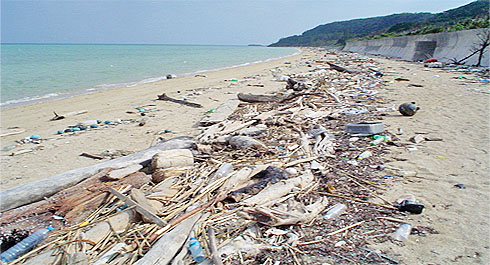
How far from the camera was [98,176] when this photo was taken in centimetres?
352

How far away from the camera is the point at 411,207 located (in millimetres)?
2766

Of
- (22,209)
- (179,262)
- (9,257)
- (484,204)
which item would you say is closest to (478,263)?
(484,204)

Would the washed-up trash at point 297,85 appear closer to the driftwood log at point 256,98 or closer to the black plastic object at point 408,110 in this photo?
the driftwood log at point 256,98

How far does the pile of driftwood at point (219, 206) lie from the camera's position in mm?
2350

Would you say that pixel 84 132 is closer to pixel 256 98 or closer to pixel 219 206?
pixel 256 98

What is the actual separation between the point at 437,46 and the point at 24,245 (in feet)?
74.5

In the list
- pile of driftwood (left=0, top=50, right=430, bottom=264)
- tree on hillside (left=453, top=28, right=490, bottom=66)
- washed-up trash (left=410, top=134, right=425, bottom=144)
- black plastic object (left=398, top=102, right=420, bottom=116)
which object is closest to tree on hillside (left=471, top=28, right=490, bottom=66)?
tree on hillside (left=453, top=28, right=490, bottom=66)

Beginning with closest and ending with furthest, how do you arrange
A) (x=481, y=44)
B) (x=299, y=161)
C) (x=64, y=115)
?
(x=299, y=161), (x=64, y=115), (x=481, y=44)

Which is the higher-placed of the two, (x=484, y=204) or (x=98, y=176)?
(x=98, y=176)

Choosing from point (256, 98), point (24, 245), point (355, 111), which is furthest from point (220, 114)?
point (24, 245)

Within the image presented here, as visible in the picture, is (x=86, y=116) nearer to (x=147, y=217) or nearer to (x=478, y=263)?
(x=147, y=217)

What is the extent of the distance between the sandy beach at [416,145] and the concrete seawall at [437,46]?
5220 millimetres

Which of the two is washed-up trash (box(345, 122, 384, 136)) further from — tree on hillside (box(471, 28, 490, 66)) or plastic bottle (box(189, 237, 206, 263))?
tree on hillside (box(471, 28, 490, 66))

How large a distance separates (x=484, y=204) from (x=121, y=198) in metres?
3.67
